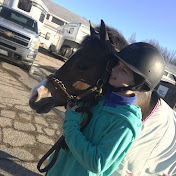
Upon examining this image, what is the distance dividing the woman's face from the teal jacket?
172mm

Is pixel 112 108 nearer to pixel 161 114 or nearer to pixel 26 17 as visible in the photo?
pixel 161 114

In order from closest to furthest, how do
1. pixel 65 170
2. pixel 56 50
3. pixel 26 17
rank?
1. pixel 65 170
2. pixel 26 17
3. pixel 56 50

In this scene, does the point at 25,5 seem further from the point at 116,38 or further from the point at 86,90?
the point at 86,90

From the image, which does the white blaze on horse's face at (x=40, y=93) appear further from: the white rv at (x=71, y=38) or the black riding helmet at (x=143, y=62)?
the white rv at (x=71, y=38)

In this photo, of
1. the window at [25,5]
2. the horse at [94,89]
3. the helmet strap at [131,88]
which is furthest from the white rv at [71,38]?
the helmet strap at [131,88]

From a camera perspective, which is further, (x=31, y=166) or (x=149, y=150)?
(x=31, y=166)

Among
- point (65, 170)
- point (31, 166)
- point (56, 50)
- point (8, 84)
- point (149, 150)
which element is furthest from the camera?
point (56, 50)

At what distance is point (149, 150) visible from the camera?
163 centimetres

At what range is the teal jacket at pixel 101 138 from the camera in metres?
1.03

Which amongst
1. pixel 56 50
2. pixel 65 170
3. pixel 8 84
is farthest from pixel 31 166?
pixel 56 50

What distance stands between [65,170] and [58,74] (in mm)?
A: 683

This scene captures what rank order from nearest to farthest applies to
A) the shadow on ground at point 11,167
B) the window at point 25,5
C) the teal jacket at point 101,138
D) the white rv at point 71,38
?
the teal jacket at point 101,138, the shadow on ground at point 11,167, the window at point 25,5, the white rv at point 71,38

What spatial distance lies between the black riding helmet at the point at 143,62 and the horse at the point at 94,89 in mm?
136

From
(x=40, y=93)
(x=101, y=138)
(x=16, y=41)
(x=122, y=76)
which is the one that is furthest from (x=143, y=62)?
(x=16, y=41)
